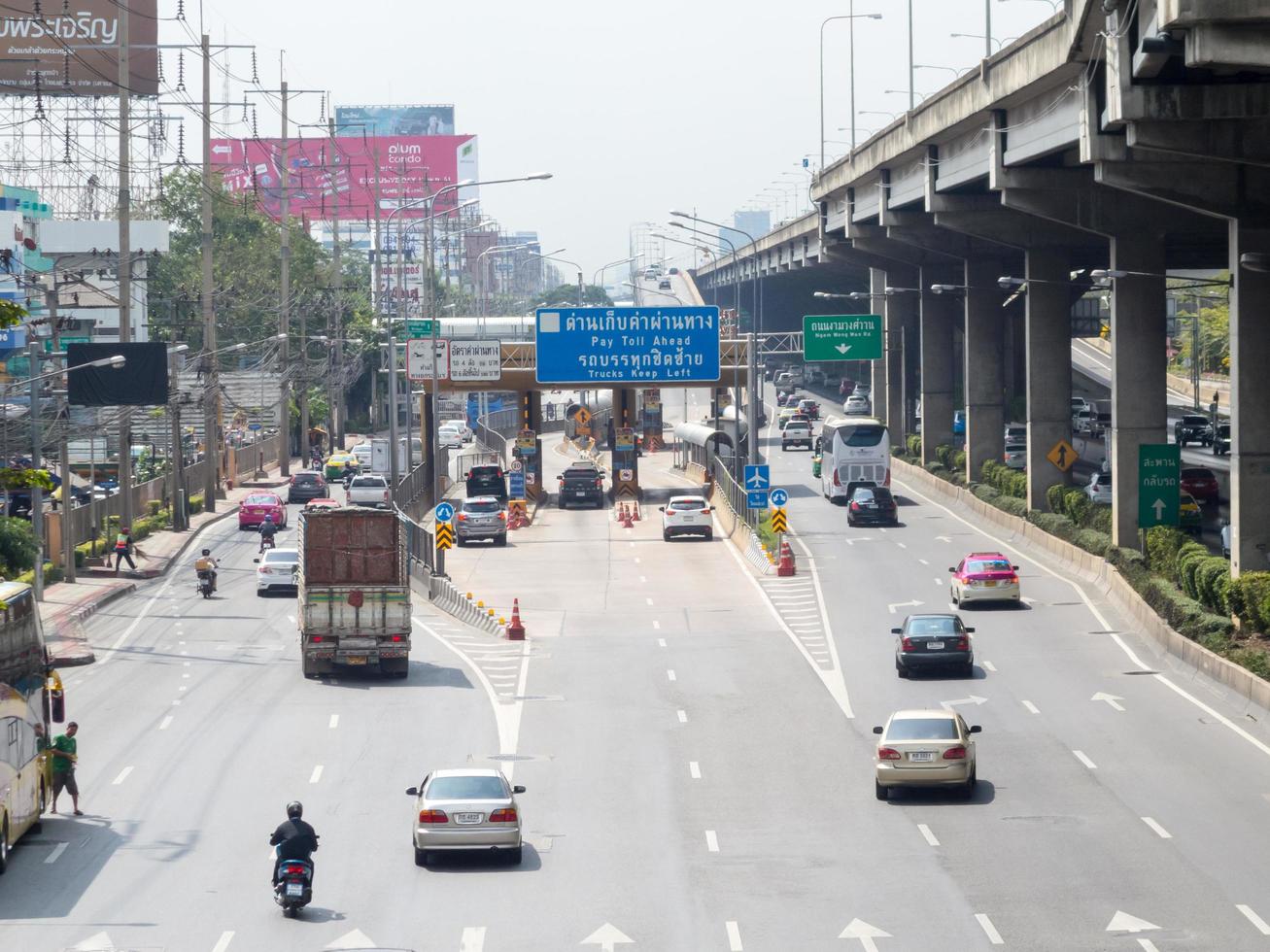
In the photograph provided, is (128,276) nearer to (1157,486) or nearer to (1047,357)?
(1047,357)

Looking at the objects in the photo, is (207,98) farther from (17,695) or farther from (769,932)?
(769,932)

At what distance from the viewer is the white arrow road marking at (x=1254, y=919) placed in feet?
66.3

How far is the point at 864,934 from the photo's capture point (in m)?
20.5

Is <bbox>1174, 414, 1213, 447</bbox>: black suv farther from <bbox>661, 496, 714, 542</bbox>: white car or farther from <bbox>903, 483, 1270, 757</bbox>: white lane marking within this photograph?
<bbox>661, 496, 714, 542</bbox>: white car

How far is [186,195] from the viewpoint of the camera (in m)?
158

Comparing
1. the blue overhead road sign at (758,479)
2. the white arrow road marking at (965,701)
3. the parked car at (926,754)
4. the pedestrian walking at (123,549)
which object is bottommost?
the white arrow road marking at (965,701)

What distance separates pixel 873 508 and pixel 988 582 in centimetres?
2268

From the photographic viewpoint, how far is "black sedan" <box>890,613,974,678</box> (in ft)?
131

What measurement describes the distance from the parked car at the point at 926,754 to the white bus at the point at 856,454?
5100 cm

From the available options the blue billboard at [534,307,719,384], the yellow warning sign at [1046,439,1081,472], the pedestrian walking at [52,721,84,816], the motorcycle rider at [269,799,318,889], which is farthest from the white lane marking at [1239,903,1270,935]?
the blue billboard at [534,307,719,384]

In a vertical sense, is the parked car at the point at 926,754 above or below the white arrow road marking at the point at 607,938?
above

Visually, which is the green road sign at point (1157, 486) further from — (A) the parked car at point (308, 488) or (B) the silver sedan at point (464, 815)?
(A) the parked car at point (308, 488)

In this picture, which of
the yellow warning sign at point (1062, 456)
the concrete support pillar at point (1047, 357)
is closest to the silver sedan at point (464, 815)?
the yellow warning sign at point (1062, 456)

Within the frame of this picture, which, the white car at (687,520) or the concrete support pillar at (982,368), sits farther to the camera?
the concrete support pillar at (982,368)
